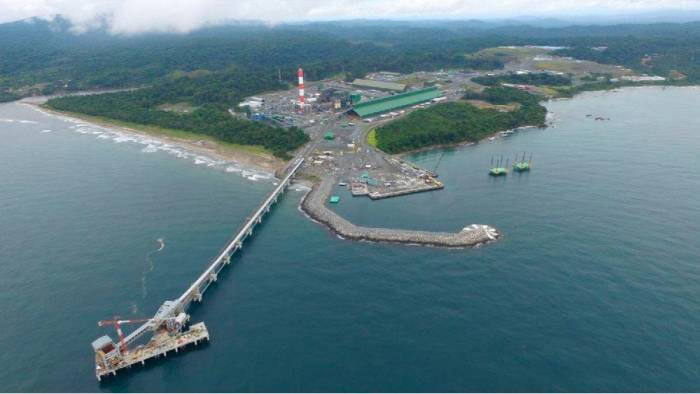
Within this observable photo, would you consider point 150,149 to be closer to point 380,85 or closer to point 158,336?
point 158,336

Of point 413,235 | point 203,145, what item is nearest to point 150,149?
point 203,145

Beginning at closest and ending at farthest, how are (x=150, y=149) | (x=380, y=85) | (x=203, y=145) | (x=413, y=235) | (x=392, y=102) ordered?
(x=413, y=235)
(x=150, y=149)
(x=203, y=145)
(x=392, y=102)
(x=380, y=85)

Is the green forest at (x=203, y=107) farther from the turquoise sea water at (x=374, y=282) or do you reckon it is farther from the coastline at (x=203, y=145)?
the turquoise sea water at (x=374, y=282)

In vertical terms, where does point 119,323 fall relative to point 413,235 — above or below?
below

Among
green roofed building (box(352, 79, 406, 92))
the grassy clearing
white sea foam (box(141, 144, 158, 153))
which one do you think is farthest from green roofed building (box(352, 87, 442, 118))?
white sea foam (box(141, 144, 158, 153))

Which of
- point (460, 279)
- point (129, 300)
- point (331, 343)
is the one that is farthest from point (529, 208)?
point (129, 300)

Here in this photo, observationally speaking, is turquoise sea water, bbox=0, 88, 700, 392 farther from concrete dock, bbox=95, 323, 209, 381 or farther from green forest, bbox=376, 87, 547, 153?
green forest, bbox=376, 87, 547, 153

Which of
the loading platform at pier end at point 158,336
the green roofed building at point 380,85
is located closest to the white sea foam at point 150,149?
the loading platform at pier end at point 158,336
